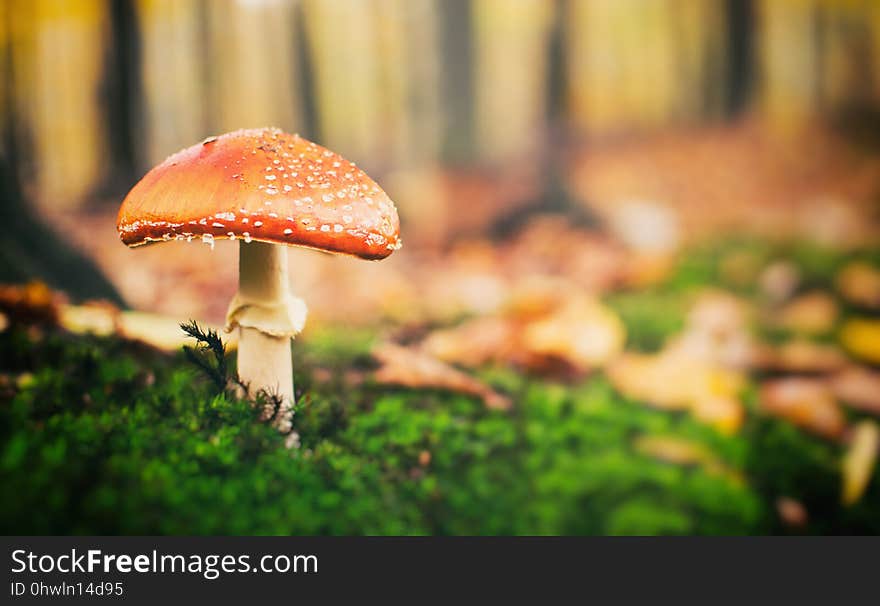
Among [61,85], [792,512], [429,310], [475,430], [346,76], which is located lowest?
[792,512]

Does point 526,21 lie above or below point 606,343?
above

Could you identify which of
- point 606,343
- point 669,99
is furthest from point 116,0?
point 669,99

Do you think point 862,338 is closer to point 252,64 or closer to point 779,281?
point 779,281

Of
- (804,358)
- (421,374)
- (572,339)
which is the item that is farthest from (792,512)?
(421,374)

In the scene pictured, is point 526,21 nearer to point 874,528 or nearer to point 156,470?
point 874,528

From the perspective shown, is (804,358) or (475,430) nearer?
(475,430)

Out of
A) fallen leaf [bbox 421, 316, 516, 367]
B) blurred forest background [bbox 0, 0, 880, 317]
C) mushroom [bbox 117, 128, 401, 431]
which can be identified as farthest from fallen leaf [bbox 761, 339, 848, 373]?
mushroom [bbox 117, 128, 401, 431]

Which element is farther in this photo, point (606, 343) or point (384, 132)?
point (384, 132)

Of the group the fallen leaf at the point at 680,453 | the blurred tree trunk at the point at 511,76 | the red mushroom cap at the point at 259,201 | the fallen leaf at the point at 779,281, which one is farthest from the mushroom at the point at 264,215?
the blurred tree trunk at the point at 511,76
